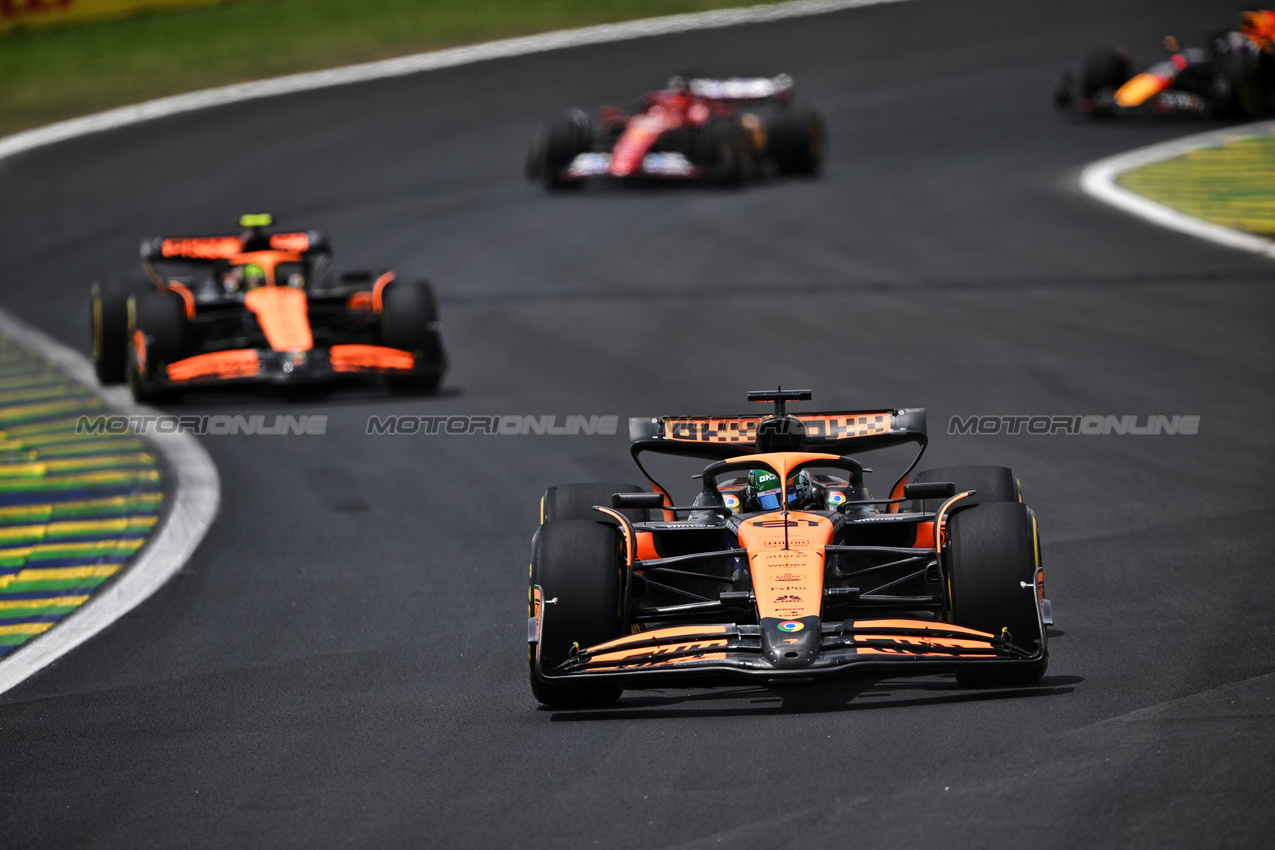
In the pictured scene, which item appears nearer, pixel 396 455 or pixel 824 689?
pixel 824 689

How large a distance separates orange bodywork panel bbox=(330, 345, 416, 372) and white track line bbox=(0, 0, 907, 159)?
48.6ft

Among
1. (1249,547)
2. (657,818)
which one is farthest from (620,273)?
(657,818)

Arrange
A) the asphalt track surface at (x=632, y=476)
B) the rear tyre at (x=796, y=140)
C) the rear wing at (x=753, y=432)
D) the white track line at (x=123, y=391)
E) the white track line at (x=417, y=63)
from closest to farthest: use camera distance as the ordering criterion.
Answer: the asphalt track surface at (x=632, y=476) → the rear wing at (x=753, y=432) → the white track line at (x=123, y=391) → the rear tyre at (x=796, y=140) → the white track line at (x=417, y=63)

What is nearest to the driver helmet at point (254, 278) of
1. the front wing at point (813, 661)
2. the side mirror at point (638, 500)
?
the side mirror at point (638, 500)

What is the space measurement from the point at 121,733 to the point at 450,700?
1314 mm

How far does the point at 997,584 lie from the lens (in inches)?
273

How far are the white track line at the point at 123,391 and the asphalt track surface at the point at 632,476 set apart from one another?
192 millimetres

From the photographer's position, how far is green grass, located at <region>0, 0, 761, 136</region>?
102 ft

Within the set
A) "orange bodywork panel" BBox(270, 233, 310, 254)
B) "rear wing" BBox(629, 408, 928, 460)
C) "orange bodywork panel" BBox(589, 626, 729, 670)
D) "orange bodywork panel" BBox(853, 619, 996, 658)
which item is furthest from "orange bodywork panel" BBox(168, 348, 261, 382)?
"orange bodywork panel" BBox(853, 619, 996, 658)

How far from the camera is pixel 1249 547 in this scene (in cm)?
930

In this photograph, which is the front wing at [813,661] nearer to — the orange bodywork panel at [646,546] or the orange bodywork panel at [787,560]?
the orange bodywork panel at [787,560]

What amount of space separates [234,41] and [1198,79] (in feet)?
59.0

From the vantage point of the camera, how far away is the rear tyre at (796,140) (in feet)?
82.0

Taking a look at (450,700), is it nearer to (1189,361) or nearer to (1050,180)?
(1189,361)
